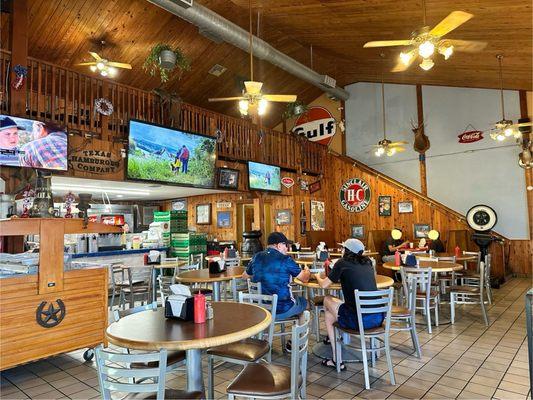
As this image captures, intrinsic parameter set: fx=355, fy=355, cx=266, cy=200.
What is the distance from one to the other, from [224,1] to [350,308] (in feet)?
23.8

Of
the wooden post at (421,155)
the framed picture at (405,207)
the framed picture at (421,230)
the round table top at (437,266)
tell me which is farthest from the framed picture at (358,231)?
the round table top at (437,266)

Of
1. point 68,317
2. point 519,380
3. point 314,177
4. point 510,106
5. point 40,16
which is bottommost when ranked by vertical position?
point 519,380

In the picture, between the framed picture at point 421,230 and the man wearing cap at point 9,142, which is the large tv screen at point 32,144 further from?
the framed picture at point 421,230

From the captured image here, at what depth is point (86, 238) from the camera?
7.36 metres

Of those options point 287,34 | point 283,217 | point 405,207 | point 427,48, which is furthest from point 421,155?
point 427,48

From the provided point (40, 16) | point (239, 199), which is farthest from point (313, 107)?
point (40, 16)

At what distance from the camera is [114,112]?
639cm

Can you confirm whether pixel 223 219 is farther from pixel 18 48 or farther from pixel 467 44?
pixel 467 44

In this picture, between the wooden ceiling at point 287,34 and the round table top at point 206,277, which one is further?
the wooden ceiling at point 287,34

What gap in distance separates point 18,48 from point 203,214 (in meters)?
7.84

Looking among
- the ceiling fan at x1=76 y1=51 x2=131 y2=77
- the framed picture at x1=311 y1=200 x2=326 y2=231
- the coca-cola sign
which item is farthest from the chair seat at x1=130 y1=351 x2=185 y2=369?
the coca-cola sign

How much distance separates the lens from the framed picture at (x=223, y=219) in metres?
11.9

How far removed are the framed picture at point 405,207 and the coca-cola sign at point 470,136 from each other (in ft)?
8.08

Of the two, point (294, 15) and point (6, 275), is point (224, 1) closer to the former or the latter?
point (294, 15)
